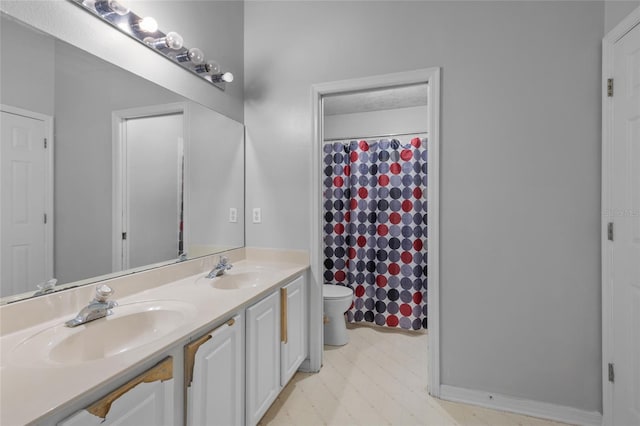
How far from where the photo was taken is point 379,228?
3061mm

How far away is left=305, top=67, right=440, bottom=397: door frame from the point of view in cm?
188

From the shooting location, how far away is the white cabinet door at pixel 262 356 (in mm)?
1400

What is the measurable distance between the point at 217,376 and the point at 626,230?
193 centimetres

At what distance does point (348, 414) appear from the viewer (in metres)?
1.72

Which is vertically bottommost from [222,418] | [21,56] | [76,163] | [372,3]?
[222,418]

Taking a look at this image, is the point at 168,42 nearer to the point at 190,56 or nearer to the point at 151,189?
the point at 190,56

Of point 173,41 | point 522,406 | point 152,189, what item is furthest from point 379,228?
point 173,41

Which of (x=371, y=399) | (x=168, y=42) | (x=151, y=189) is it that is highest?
(x=168, y=42)

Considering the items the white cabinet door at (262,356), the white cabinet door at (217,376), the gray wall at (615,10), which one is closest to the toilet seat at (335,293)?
the white cabinet door at (262,356)

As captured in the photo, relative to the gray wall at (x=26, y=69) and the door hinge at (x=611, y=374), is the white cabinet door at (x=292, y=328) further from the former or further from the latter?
the door hinge at (x=611, y=374)

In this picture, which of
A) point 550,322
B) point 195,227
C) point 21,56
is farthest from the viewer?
point 195,227

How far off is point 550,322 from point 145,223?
2240 millimetres

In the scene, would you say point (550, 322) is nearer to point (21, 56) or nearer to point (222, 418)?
point (222, 418)

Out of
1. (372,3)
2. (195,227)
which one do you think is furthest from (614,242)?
(195,227)
